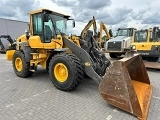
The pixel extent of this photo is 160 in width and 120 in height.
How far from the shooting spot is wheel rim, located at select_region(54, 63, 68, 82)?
15.5ft

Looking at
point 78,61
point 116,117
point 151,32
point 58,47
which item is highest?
point 151,32

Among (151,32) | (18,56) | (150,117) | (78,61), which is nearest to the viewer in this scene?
(150,117)

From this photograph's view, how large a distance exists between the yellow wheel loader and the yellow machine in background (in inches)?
148

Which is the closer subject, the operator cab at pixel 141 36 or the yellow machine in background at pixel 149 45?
the yellow machine in background at pixel 149 45

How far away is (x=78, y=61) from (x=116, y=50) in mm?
7029

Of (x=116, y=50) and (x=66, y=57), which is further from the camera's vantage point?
(x=116, y=50)

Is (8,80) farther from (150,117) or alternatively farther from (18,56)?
(150,117)

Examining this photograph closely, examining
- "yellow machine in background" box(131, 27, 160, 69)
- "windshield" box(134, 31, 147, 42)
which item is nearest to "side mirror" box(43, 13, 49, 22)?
"yellow machine in background" box(131, 27, 160, 69)

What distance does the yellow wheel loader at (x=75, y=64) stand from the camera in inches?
132

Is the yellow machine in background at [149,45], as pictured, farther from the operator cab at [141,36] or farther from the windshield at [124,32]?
the windshield at [124,32]

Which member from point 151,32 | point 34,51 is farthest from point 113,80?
point 151,32

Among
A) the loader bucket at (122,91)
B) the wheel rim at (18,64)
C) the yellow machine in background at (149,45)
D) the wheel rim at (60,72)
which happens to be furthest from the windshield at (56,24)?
the yellow machine in background at (149,45)

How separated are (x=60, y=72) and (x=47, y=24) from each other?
1730 mm

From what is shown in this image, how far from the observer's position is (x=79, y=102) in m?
4.03
